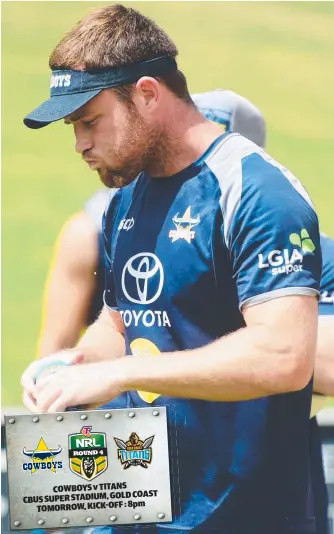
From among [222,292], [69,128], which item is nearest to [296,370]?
[222,292]

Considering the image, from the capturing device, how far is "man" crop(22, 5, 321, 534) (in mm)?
1895

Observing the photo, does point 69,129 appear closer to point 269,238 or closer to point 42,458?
point 269,238

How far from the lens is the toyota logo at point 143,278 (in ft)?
6.87

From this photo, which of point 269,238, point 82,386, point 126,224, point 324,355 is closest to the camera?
point 269,238

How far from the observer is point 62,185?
247cm

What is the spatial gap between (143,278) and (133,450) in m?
0.48

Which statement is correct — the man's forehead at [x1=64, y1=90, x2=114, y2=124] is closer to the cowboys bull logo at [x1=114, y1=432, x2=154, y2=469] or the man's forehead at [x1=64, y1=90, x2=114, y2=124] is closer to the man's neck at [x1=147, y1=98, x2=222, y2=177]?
the man's neck at [x1=147, y1=98, x2=222, y2=177]

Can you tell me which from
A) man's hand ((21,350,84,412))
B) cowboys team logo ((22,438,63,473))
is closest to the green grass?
man's hand ((21,350,84,412))

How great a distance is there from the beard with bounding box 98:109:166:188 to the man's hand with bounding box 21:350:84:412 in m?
0.50

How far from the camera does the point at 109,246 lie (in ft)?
7.52

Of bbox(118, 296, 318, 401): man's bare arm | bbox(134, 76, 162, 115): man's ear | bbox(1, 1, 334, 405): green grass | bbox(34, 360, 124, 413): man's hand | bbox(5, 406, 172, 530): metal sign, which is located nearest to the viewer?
bbox(118, 296, 318, 401): man's bare arm

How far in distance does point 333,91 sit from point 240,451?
112 centimetres

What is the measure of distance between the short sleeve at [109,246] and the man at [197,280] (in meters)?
0.06

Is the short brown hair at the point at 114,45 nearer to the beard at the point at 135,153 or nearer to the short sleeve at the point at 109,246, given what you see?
the beard at the point at 135,153
